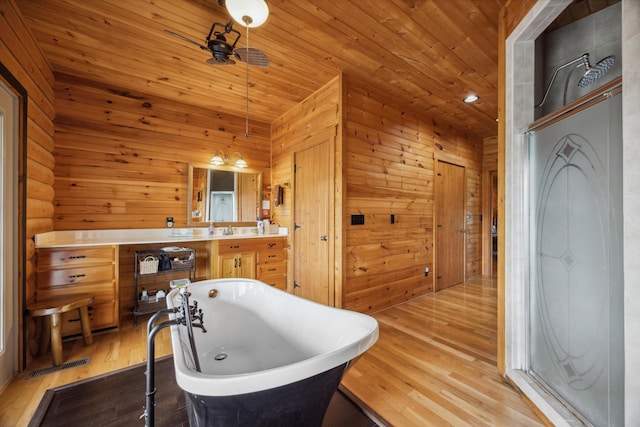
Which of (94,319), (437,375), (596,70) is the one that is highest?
(596,70)

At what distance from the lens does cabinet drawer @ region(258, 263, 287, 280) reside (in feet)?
11.5

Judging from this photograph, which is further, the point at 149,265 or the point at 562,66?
the point at 149,265

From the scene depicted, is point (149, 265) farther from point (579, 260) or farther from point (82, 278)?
point (579, 260)

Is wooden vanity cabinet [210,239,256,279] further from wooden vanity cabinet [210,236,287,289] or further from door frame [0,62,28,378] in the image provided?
door frame [0,62,28,378]

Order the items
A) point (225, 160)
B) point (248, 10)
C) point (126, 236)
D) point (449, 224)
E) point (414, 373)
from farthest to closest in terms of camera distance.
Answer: point (449, 224)
point (225, 160)
point (126, 236)
point (414, 373)
point (248, 10)

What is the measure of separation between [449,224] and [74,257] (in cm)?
482

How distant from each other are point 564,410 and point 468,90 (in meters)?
3.18

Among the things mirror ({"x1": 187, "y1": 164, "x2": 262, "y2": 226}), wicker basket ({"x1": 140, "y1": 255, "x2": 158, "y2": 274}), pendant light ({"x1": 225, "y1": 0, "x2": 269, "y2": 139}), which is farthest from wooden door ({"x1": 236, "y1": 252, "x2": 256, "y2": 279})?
pendant light ({"x1": 225, "y1": 0, "x2": 269, "y2": 139})

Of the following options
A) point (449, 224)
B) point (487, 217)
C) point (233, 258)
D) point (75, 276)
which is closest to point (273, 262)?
point (233, 258)

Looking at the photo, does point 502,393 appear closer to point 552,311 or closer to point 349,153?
point 552,311

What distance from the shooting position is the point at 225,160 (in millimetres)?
3783

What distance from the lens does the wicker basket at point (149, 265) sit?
9.45 ft

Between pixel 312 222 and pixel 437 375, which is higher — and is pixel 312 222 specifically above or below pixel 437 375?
above

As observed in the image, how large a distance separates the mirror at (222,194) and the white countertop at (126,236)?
0.55 ft
